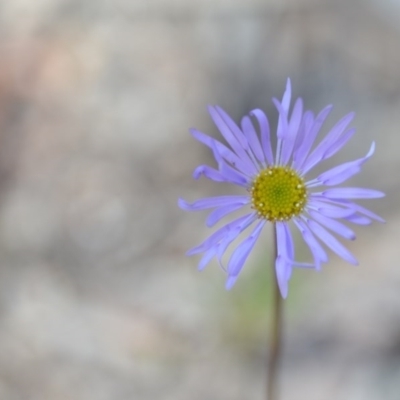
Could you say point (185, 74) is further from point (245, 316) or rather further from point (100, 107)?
point (245, 316)

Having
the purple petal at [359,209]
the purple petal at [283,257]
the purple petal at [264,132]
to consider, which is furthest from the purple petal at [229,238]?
the purple petal at [359,209]

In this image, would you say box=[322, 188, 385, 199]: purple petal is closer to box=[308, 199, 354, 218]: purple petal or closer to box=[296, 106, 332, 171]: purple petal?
box=[308, 199, 354, 218]: purple petal

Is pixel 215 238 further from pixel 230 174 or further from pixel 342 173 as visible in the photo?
pixel 342 173

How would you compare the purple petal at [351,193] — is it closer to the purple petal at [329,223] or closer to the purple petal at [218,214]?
the purple petal at [329,223]

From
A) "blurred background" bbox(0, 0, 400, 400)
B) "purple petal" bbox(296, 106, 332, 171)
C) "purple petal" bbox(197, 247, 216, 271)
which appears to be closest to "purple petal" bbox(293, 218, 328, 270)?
"purple petal" bbox(296, 106, 332, 171)

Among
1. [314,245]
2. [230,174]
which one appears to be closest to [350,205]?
[314,245]

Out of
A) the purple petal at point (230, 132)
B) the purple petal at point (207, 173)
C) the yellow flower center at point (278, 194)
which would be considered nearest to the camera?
the purple petal at point (207, 173)
